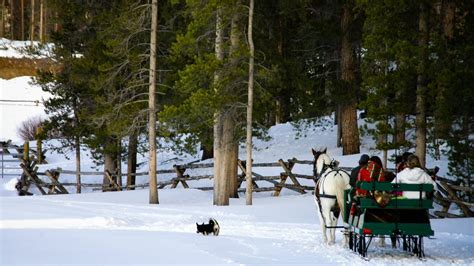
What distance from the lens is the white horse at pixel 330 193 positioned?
14.6 m

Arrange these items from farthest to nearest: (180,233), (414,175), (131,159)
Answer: (131,159), (180,233), (414,175)

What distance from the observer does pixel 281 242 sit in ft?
49.4

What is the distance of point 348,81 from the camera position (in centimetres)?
2961

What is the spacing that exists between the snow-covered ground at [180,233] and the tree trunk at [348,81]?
1045mm

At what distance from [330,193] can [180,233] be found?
12.2 feet

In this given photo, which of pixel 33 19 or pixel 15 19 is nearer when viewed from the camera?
pixel 33 19

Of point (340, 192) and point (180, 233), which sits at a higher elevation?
point (340, 192)

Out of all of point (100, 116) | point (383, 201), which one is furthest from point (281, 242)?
point (100, 116)

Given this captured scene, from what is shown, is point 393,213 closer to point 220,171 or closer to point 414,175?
point 414,175

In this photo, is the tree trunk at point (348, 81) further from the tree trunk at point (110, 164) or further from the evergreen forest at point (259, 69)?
the tree trunk at point (110, 164)

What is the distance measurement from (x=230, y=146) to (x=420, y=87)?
20.9ft

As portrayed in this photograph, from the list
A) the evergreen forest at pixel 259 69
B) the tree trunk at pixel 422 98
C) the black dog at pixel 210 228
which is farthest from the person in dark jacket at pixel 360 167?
the tree trunk at pixel 422 98

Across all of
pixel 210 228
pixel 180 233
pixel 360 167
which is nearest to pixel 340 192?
pixel 360 167

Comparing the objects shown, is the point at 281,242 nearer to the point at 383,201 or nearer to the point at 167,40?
the point at 383,201
